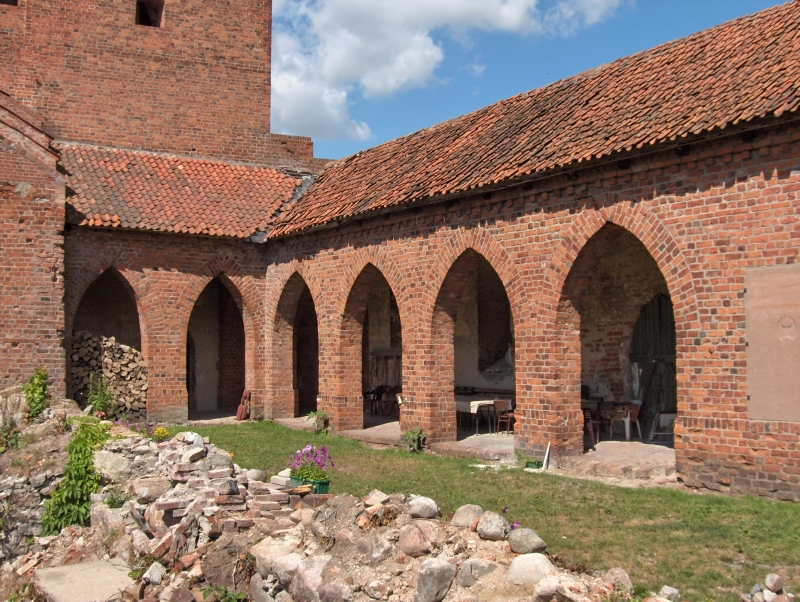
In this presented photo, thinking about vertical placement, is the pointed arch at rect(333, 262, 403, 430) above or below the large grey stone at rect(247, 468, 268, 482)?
above

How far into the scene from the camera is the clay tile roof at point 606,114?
31.1 feet

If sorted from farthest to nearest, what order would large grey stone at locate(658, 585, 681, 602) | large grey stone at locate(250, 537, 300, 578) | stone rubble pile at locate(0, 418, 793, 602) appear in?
large grey stone at locate(250, 537, 300, 578)
stone rubble pile at locate(0, 418, 793, 602)
large grey stone at locate(658, 585, 681, 602)

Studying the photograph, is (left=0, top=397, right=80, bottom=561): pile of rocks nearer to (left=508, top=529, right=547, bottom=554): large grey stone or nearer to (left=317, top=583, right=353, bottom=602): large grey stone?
(left=317, top=583, right=353, bottom=602): large grey stone

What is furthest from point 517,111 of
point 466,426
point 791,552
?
point 791,552

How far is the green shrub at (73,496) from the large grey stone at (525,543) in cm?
699

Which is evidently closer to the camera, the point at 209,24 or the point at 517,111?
the point at 517,111

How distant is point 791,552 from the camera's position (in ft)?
22.0

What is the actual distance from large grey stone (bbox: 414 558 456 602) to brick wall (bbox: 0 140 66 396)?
1141 cm

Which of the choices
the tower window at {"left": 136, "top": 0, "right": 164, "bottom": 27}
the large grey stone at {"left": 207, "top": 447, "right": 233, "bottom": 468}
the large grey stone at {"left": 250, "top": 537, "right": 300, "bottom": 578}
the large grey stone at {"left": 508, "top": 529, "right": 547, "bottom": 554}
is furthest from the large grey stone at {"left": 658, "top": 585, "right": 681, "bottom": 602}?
the tower window at {"left": 136, "top": 0, "right": 164, "bottom": 27}

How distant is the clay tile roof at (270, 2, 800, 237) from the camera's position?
948 centimetres

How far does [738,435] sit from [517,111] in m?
7.36

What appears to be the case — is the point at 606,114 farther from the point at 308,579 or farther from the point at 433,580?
the point at 308,579

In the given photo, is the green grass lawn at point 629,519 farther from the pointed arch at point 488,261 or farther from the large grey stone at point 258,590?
the pointed arch at point 488,261

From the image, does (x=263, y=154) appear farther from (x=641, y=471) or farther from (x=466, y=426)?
(x=641, y=471)
